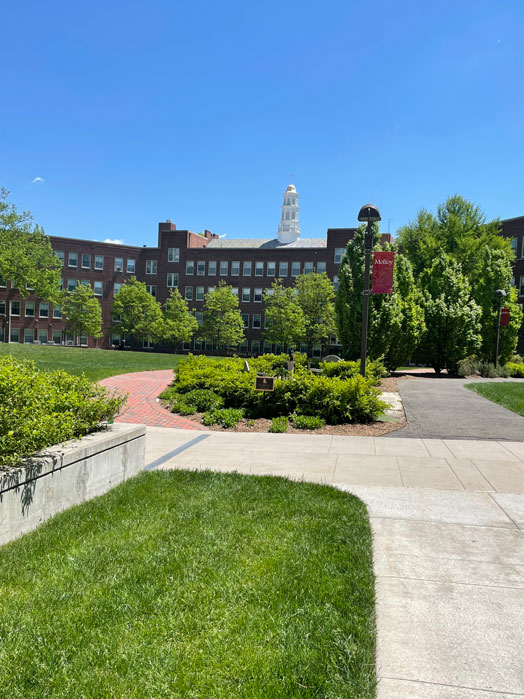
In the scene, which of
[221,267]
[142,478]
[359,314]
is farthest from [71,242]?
[142,478]

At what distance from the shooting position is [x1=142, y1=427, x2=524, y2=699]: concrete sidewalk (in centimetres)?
266

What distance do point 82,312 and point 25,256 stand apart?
11.6m

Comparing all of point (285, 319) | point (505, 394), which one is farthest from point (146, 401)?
point (285, 319)

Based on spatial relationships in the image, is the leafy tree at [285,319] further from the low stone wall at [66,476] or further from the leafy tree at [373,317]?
the low stone wall at [66,476]

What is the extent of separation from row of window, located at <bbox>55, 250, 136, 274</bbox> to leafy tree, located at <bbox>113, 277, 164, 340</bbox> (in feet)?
18.5

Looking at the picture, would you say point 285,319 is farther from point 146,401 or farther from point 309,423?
point 309,423

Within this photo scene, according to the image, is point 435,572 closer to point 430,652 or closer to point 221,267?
point 430,652

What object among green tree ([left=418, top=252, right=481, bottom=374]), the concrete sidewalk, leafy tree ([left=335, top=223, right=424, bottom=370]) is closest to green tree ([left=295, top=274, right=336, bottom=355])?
green tree ([left=418, top=252, right=481, bottom=374])

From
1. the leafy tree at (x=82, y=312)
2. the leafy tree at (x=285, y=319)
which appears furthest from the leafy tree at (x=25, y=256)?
the leafy tree at (x=285, y=319)

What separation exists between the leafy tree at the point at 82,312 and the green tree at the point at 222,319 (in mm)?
13185

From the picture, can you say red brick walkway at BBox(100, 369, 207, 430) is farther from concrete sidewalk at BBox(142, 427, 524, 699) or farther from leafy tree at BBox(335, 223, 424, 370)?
leafy tree at BBox(335, 223, 424, 370)

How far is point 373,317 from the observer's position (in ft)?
65.9

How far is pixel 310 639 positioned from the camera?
9.07 ft

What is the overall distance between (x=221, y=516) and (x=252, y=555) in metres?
0.88
